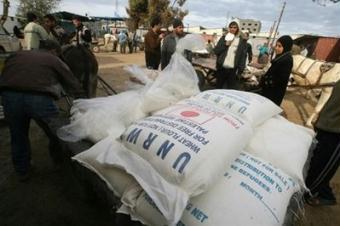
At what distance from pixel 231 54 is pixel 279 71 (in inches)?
51.8

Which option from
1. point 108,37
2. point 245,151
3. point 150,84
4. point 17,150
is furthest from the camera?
point 108,37

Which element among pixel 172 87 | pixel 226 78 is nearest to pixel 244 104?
pixel 172 87

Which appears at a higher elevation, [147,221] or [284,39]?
[284,39]

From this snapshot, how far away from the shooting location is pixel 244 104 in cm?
193

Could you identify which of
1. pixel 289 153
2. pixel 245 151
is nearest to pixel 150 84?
pixel 245 151

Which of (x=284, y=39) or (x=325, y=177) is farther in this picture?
(x=284, y=39)

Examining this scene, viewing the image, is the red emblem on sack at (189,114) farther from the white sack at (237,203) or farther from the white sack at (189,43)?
the white sack at (189,43)

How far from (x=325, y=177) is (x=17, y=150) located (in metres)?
2.81

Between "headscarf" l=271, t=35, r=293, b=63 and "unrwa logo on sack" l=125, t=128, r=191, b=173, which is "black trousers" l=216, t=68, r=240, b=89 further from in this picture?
"unrwa logo on sack" l=125, t=128, r=191, b=173

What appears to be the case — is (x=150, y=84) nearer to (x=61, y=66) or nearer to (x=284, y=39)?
(x=61, y=66)

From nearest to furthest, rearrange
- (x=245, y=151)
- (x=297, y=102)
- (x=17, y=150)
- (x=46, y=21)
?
(x=245, y=151), (x=17, y=150), (x=46, y=21), (x=297, y=102)

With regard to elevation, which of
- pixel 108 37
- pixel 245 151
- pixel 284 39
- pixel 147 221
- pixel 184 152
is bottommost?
pixel 108 37

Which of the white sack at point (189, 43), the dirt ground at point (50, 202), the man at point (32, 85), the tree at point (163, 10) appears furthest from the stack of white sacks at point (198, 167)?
the tree at point (163, 10)

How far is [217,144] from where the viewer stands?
138cm
